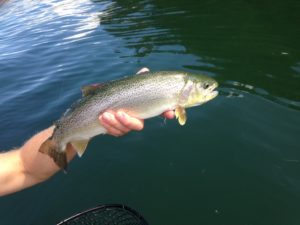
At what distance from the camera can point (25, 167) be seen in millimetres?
4551

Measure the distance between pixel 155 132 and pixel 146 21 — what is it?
32.4 feet

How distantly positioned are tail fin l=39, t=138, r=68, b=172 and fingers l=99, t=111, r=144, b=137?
596 millimetres

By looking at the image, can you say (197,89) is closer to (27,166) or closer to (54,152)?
(54,152)

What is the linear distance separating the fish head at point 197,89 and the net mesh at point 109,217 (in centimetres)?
139

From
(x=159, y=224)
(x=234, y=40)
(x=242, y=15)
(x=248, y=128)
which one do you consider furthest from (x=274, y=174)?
(x=242, y=15)

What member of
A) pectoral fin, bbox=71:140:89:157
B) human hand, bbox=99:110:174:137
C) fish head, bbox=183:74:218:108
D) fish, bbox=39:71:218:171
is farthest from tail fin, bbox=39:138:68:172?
fish head, bbox=183:74:218:108

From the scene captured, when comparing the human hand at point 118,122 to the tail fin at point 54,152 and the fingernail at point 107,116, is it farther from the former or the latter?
the tail fin at point 54,152

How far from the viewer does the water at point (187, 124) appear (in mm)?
6191

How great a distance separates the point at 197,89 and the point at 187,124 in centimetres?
380

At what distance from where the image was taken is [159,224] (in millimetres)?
5824

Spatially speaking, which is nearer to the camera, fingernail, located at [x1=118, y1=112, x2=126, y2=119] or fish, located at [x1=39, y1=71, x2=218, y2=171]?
fingernail, located at [x1=118, y1=112, x2=126, y2=119]

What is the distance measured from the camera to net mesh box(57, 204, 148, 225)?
13.5ft

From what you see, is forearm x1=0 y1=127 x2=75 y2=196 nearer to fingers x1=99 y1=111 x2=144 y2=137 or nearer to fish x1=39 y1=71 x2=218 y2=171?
fish x1=39 y1=71 x2=218 y2=171

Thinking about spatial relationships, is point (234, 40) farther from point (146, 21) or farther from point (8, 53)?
point (8, 53)
